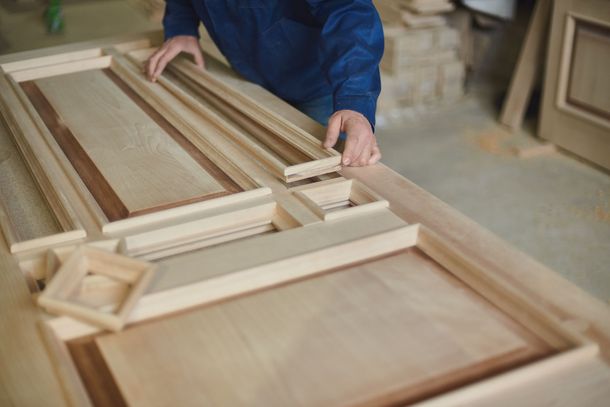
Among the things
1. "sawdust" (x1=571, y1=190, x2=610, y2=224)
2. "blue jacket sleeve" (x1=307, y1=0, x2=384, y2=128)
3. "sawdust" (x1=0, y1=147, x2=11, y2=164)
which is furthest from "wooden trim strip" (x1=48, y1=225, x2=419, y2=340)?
"sawdust" (x1=571, y1=190, x2=610, y2=224)

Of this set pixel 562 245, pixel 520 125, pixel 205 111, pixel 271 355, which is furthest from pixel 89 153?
pixel 520 125

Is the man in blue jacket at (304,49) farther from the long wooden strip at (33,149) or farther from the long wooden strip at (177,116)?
the long wooden strip at (33,149)

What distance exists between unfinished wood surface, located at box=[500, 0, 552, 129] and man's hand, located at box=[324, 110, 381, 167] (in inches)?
118

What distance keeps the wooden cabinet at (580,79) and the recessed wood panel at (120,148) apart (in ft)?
8.88

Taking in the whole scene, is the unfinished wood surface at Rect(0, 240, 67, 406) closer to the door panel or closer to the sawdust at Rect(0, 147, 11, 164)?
the door panel

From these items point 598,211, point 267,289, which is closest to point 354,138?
point 267,289

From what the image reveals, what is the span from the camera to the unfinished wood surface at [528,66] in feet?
14.4

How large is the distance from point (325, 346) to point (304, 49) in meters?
1.47

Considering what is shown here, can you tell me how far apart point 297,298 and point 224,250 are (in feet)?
0.65

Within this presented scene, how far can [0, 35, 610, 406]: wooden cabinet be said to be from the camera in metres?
1.06

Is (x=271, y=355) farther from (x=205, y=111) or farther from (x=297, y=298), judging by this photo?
(x=205, y=111)

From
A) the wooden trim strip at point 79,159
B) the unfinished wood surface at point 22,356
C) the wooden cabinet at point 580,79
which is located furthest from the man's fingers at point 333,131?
the wooden cabinet at point 580,79

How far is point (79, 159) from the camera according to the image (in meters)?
1.82

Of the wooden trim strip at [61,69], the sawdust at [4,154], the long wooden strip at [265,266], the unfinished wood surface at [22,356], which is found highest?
the wooden trim strip at [61,69]
